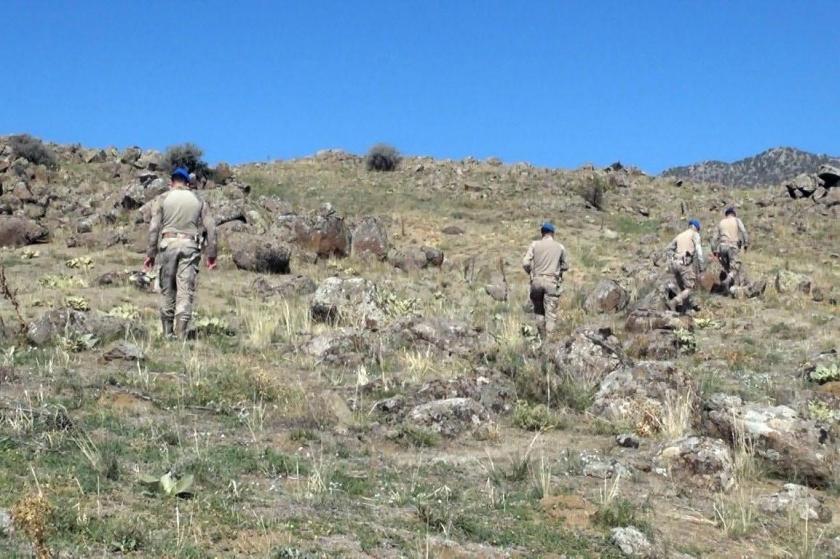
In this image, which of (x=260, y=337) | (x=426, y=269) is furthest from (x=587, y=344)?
(x=426, y=269)

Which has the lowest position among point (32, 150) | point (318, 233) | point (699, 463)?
point (699, 463)

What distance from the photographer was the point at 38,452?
540 centimetres

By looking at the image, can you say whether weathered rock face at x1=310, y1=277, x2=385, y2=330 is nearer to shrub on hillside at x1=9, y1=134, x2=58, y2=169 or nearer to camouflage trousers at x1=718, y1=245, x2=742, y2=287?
camouflage trousers at x1=718, y1=245, x2=742, y2=287

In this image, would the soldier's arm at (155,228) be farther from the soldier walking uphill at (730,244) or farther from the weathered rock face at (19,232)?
the soldier walking uphill at (730,244)

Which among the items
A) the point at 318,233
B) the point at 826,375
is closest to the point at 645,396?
the point at 826,375

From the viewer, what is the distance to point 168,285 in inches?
422

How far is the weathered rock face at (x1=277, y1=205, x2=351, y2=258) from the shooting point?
20.6 meters

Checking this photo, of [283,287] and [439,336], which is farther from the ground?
[283,287]

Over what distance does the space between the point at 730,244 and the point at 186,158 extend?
21750mm

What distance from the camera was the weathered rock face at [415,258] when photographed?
20734 millimetres

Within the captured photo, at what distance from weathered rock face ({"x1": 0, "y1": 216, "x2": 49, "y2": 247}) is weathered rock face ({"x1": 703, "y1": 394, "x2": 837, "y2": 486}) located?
672 inches

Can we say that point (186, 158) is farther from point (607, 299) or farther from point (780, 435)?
point (780, 435)

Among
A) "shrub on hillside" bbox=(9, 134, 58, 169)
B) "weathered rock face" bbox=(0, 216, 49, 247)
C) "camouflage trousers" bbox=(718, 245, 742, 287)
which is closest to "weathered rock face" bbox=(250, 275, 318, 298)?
"weathered rock face" bbox=(0, 216, 49, 247)

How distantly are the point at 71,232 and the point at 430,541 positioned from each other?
19013 mm
